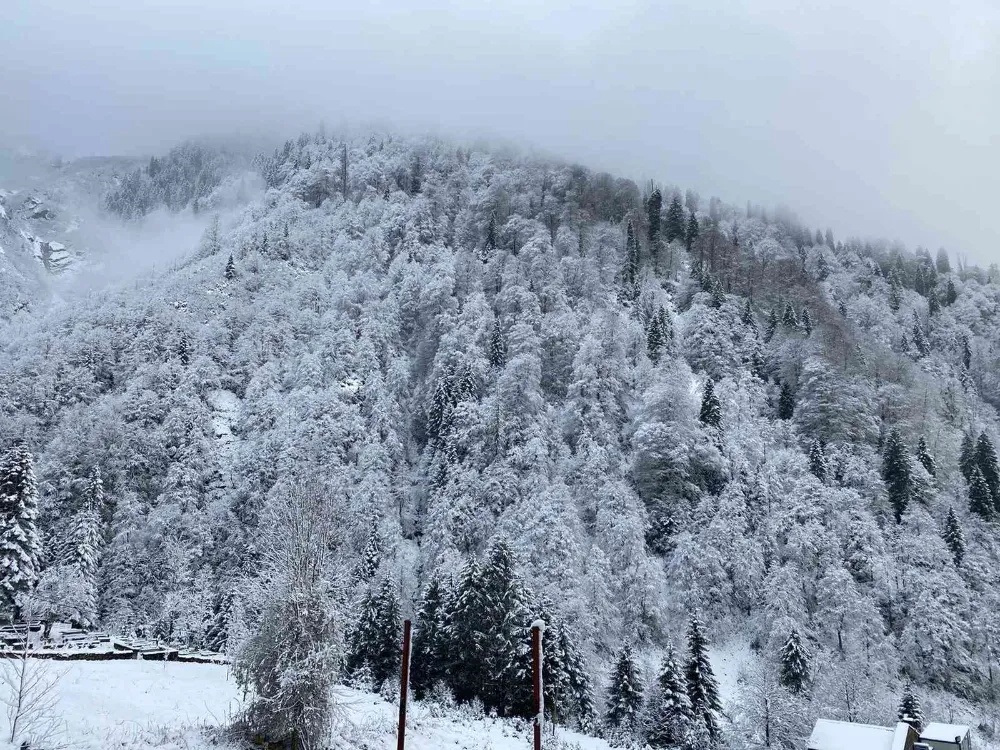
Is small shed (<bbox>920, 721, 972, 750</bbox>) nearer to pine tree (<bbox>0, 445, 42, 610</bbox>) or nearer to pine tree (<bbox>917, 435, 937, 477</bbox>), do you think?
pine tree (<bbox>917, 435, 937, 477</bbox>)

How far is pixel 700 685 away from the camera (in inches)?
1912

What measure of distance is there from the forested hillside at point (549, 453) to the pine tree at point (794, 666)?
0.29 metres

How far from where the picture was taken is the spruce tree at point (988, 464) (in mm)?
92562

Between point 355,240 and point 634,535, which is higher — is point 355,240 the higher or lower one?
the higher one

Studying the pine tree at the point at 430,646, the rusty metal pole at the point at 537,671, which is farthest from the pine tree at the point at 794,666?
the rusty metal pole at the point at 537,671

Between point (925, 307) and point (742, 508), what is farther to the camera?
point (925, 307)

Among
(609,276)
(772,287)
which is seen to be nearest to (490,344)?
(609,276)

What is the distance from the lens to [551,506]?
7962 centimetres

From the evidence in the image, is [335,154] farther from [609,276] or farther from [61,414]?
[61,414]

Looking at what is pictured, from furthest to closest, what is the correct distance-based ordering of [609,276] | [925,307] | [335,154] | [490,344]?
[335,154] < [925,307] < [609,276] < [490,344]

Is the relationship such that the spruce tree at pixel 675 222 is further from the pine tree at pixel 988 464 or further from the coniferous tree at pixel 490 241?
the pine tree at pixel 988 464

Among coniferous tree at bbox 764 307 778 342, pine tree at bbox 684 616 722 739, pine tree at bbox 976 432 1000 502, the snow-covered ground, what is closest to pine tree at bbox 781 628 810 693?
pine tree at bbox 684 616 722 739

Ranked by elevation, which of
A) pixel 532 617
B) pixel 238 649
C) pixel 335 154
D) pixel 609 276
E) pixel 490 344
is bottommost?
pixel 532 617

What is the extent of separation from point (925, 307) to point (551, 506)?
4670 inches
